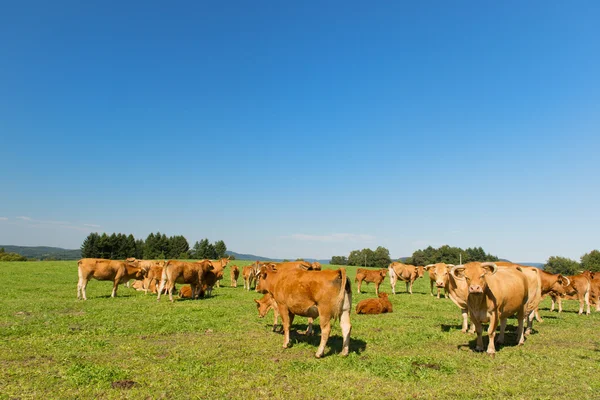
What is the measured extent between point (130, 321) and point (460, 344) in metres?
11.0

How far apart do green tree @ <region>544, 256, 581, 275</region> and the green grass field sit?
139 m

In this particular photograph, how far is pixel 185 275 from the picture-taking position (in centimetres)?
1952

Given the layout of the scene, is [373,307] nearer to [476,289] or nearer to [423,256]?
[476,289]

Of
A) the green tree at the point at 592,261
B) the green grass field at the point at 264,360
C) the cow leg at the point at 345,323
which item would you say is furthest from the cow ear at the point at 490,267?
the green tree at the point at 592,261

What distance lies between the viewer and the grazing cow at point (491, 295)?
30.9 feet

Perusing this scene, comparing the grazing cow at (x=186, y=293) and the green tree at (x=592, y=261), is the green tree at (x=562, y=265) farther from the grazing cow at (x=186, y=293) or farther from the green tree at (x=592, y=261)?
the grazing cow at (x=186, y=293)

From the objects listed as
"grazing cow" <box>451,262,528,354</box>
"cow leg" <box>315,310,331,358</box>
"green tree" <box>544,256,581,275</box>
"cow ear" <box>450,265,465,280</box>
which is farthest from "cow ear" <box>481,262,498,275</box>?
"green tree" <box>544,256,581,275</box>

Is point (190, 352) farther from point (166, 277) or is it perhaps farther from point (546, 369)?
point (166, 277)

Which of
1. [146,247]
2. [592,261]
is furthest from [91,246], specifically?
[592,261]

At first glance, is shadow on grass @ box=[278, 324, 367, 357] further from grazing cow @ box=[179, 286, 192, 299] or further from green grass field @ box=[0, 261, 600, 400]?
grazing cow @ box=[179, 286, 192, 299]

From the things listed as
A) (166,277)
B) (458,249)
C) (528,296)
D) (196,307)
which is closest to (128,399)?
(196,307)

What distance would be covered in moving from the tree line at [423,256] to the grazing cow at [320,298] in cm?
13058

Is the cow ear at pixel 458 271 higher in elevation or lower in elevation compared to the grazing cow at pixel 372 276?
higher

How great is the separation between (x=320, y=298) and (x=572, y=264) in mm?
156523
